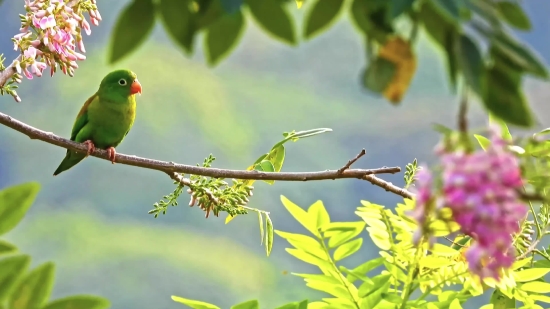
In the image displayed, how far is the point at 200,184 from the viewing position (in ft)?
2.50

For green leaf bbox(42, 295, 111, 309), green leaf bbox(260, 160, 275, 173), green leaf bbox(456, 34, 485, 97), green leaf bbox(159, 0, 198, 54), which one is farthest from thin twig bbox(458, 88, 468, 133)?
green leaf bbox(260, 160, 275, 173)

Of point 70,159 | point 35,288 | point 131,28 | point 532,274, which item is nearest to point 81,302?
→ point 35,288

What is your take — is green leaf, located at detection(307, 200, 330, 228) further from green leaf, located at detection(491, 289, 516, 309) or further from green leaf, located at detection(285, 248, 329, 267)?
green leaf, located at detection(491, 289, 516, 309)

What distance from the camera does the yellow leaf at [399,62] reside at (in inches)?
9.6

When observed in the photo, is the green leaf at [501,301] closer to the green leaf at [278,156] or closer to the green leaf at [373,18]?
the green leaf at [278,156]

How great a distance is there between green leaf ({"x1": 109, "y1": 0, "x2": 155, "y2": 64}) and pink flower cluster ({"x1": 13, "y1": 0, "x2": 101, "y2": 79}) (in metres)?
0.55

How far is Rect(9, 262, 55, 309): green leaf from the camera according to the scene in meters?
0.34

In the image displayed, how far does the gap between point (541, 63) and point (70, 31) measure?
2.23ft

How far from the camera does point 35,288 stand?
0.34 meters

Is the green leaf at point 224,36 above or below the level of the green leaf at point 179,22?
below

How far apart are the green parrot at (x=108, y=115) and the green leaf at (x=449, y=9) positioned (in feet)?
2.94

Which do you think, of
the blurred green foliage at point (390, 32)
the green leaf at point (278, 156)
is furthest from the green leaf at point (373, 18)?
the green leaf at point (278, 156)

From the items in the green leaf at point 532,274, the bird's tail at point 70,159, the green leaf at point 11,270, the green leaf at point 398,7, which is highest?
the bird's tail at point 70,159

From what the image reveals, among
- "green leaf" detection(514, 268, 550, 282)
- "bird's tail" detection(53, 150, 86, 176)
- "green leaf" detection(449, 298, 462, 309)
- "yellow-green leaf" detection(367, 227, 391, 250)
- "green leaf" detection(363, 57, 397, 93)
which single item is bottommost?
"green leaf" detection(514, 268, 550, 282)
